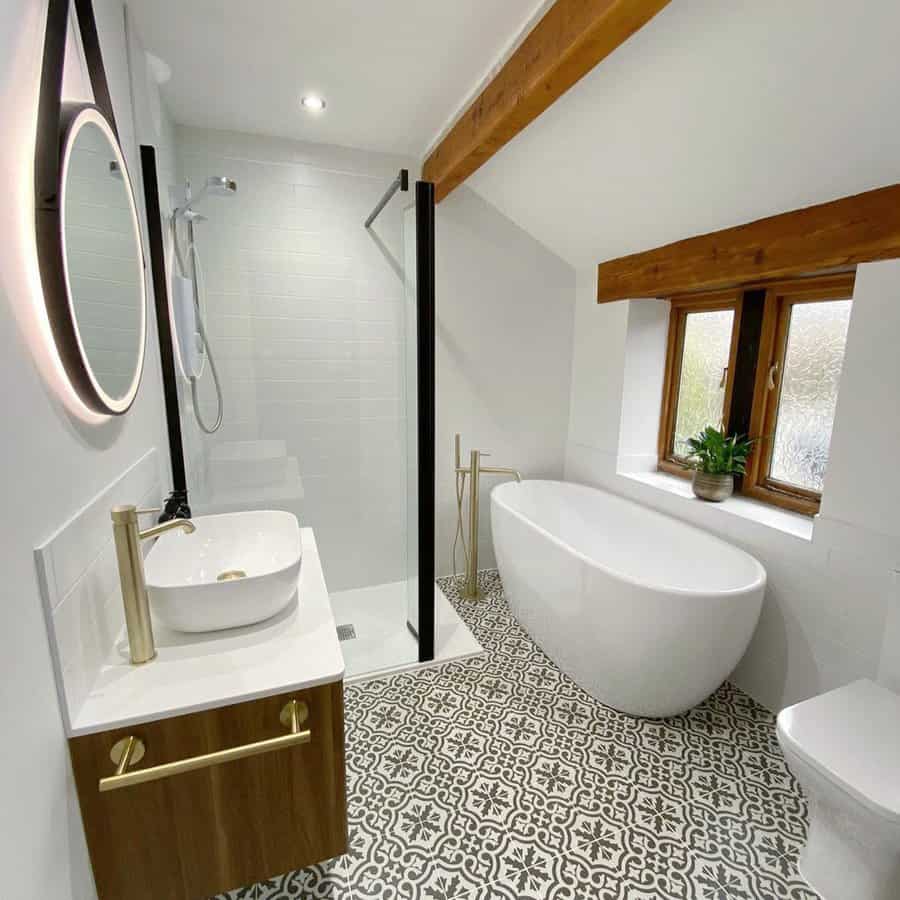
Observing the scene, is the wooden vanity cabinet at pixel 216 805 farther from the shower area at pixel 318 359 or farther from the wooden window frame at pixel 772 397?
the wooden window frame at pixel 772 397

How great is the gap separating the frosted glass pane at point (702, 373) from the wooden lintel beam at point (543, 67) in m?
1.50

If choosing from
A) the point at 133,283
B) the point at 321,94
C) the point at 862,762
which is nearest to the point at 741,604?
the point at 862,762

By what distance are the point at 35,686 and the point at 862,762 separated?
1939mm

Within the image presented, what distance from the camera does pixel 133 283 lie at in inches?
57.7

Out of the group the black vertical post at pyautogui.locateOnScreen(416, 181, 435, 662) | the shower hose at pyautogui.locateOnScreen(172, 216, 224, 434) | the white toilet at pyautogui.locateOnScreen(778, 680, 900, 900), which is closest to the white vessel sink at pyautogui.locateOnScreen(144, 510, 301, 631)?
the black vertical post at pyautogui.locateOnScreen(416, 181, 435, 662)

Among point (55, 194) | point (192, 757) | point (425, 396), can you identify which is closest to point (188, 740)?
point (192, 757)

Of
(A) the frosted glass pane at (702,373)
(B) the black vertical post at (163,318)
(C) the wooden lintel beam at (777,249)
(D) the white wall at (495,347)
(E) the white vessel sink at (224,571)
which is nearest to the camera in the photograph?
(E) the white vessel sink at (224,571)

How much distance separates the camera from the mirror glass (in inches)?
40.8

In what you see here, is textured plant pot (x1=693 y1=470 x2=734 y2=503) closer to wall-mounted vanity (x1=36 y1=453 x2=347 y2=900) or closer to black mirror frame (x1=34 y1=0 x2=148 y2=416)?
wall-mounted vanity (x1=36 y1=453 x2=347 y2=900)

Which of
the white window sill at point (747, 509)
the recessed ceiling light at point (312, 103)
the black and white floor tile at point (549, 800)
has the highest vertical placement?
the recessed ceiling light at point (312, 103)

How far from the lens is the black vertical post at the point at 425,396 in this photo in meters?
1.99

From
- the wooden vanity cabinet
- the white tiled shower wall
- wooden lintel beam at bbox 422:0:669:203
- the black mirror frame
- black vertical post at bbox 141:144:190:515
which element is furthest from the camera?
the white tiled shower wall

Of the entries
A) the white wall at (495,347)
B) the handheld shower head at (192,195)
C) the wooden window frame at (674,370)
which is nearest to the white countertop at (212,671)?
the handheld shower head at (192,195)

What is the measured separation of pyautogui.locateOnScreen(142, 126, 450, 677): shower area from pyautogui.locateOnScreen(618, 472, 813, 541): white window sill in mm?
1357
